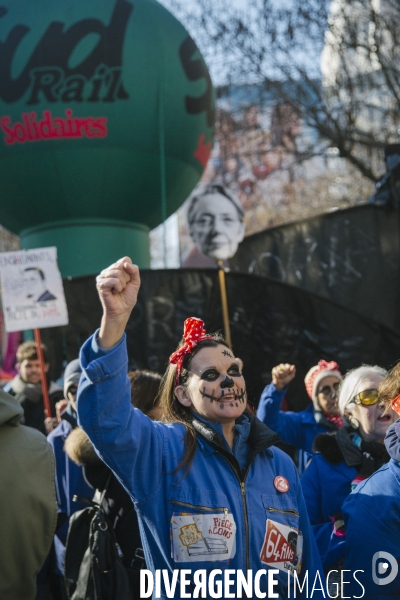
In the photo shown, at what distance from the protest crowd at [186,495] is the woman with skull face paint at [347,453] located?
0.03 ft

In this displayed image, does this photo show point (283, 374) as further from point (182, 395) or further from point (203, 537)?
point (203, 537)

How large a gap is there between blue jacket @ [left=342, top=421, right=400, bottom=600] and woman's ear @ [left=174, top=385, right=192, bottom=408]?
2.33 feet

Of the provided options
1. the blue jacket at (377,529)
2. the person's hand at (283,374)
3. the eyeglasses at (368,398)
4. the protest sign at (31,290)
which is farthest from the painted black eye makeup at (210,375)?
the protest sign at (31,290)

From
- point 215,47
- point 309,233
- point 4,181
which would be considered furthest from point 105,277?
point 215,47

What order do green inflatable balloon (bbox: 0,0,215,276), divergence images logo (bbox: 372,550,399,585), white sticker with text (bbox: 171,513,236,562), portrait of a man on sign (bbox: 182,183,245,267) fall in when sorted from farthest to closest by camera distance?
green inflatable balloon (bbox: 0,0,215,276) < portrait of a man on sign (bbox: 182,183,245,267) < divergence images logo (bbox: 372,550,399,585) < white sticker with text (bbox: 171,513,236,562)

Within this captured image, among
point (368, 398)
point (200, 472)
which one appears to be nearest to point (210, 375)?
point (200, 472)

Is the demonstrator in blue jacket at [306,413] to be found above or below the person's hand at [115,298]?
below

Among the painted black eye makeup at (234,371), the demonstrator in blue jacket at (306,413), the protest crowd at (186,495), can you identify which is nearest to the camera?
the protest crowd at (186,495)

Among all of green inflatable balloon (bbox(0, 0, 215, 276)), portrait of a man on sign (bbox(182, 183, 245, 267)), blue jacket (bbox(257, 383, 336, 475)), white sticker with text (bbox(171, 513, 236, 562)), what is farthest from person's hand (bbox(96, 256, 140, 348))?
green inflatable balloon (bbox(0, 0, 215, 276))

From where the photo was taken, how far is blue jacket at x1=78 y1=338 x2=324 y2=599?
2.46m

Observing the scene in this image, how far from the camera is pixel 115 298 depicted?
96.0 inches

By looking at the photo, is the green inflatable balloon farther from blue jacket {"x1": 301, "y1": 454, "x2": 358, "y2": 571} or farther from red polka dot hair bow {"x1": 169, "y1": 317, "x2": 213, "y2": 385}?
red polka dot hair bow {"x1": 169, "y1": 317, "x2": 213, "y2": 385}

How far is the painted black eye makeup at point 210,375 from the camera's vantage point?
2.84 m

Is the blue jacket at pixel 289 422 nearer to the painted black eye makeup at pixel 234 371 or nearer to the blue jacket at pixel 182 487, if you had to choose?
the painted black eye makeup at pixel 234 371
